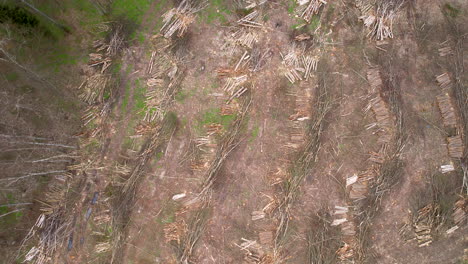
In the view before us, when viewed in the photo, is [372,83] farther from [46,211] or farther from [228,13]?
[46,211]

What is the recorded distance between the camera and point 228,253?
404 inches

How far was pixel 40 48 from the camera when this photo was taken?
10211 mm

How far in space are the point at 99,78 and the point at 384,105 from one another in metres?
8.83

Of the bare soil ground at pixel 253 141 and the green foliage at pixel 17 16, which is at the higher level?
the green foliage at pixel 17 16

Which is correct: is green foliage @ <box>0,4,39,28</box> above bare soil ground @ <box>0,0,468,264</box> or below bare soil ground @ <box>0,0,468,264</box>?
above

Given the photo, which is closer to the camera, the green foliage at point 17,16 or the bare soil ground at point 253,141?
the green foliage at point 17,16

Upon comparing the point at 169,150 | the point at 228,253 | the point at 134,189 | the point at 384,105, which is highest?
the point at 384,105

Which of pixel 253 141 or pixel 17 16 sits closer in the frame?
pixel 17 16

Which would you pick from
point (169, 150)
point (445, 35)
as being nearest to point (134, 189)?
point (169, 150)

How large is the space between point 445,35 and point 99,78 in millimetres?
10809

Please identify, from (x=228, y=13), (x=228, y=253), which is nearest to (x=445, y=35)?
(x=228, y=13)

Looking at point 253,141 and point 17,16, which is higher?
point 17,16

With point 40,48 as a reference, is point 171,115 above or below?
below

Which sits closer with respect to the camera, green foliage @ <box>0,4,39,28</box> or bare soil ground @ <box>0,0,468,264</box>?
green foliage @ <box>0,4,39,28</box>
